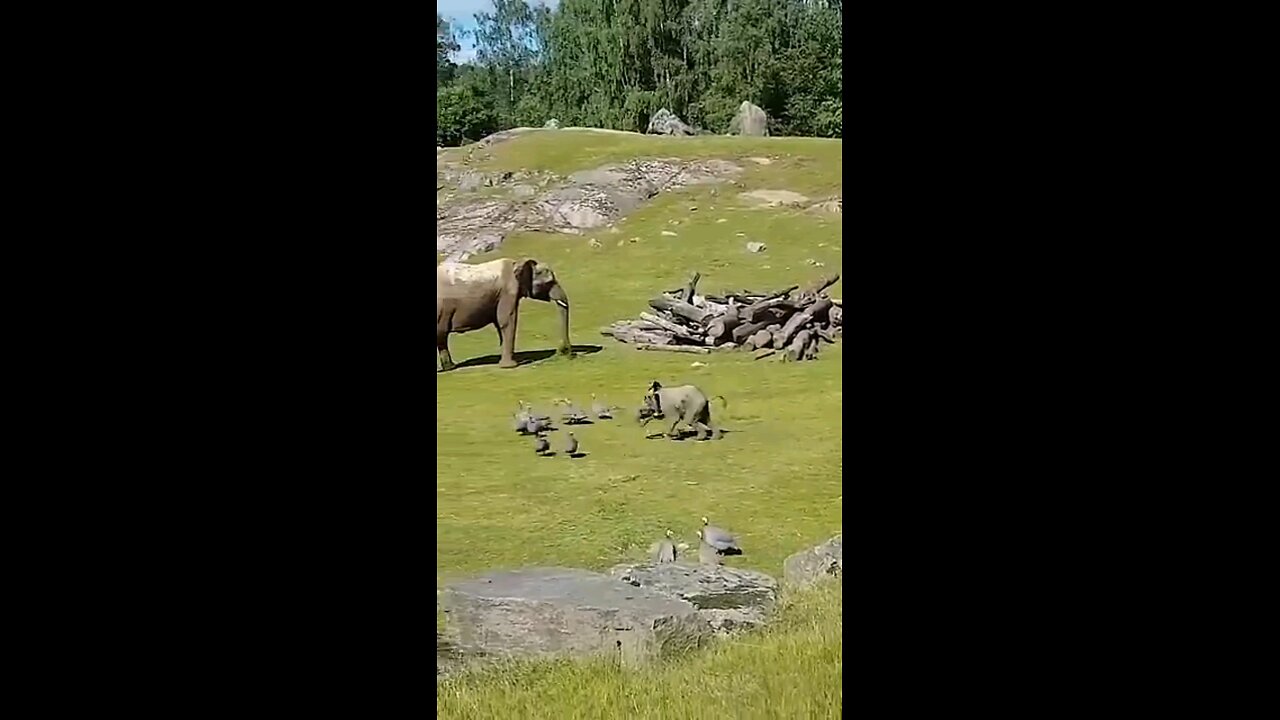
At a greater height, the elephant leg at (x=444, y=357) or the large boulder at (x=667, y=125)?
the large boulder at (x=667, y=125)

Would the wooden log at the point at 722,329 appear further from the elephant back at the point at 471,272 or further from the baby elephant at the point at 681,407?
the elephant back at the point at 471,272

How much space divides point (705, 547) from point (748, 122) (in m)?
0.49

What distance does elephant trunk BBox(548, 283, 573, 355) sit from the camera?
142cm

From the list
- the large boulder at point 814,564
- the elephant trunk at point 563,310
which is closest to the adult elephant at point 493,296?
the elephant trunk at point 563,310

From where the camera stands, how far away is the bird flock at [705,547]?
1.34m

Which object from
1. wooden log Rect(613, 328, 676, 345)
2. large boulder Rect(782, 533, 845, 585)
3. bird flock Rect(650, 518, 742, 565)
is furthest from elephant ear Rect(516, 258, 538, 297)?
large boulder Rect(782, 533, 845, 585)

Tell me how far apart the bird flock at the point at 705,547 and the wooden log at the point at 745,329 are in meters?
0.22

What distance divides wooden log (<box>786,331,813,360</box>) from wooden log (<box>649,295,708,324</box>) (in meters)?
0.10

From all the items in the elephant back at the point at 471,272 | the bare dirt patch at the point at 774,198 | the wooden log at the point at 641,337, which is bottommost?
the wooden log at the point at 641,337
